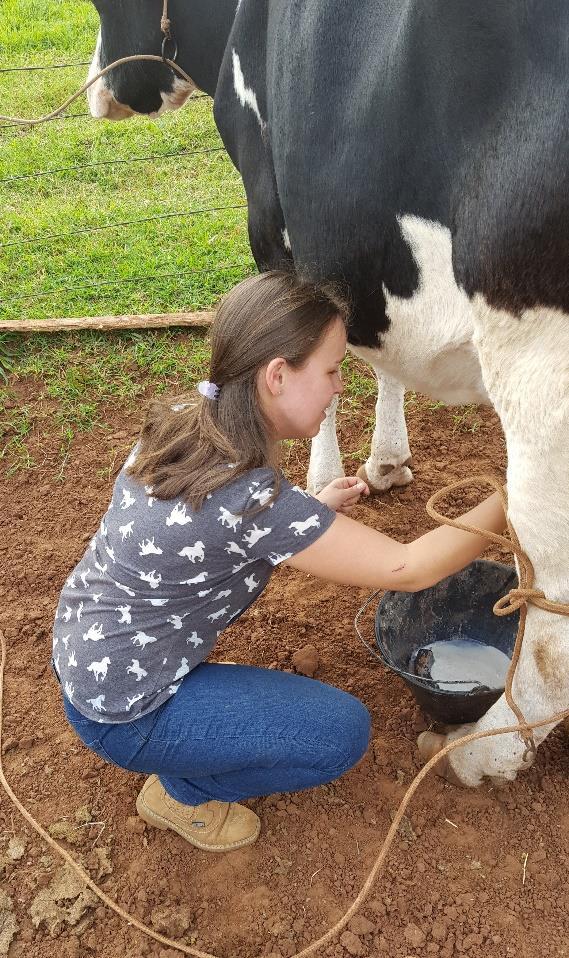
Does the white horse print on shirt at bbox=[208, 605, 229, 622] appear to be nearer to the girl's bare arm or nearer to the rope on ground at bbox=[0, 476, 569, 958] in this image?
the girl's bare arm

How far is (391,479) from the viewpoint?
10.4ft

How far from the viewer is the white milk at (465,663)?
2.39 m

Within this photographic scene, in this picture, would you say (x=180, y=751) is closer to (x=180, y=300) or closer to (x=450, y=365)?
(x=450, y=365)

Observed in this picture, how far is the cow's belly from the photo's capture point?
1.69 m

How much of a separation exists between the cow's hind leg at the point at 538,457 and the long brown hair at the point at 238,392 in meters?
0.35

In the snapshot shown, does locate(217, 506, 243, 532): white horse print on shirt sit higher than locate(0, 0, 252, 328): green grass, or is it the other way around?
locate(217, 506, 243, 532): white horse print on shirt

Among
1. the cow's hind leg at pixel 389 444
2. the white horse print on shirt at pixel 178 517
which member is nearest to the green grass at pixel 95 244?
the cow's hind leg at pixel 389 444

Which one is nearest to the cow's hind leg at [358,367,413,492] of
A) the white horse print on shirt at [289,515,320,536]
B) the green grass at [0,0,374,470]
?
the green grass at [0,0,374,470]

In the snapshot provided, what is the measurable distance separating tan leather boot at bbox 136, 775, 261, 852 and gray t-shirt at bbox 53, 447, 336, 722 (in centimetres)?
41

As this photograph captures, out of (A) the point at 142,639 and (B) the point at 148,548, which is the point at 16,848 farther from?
(B) the point at 148,548

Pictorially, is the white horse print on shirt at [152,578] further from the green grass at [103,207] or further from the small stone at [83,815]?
the green grass at [103,207]

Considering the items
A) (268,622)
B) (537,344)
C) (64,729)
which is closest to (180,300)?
(268,622)

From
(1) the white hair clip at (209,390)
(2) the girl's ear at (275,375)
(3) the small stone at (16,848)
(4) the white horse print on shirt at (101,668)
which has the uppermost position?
(2) the girl's ear at (275,375)

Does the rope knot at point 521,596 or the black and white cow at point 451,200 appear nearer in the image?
the black and white cow at point 451,200
